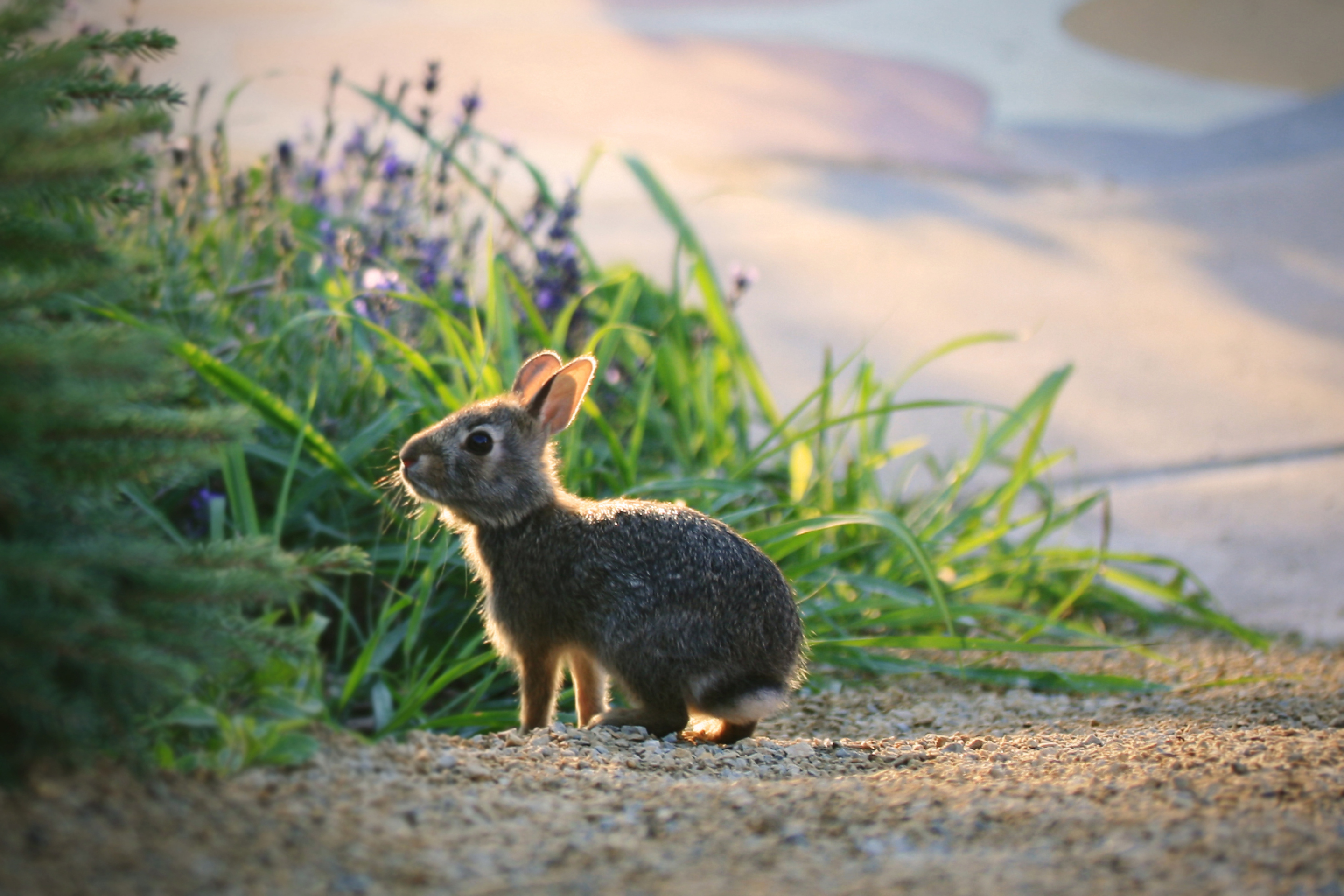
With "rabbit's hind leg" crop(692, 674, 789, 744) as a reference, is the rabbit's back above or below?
above

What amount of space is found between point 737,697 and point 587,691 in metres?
0.51

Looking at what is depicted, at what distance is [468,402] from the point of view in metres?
3.44

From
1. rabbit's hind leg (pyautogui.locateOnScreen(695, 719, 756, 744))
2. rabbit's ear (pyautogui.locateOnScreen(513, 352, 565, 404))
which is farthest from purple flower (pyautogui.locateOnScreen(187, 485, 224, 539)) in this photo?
rabbit's hind leg (pyautogui.locateOnScreen(695, 719, 756, 744))

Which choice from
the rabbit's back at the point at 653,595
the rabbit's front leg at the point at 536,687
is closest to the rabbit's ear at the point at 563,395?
the rabbit's back at the point at 653,595

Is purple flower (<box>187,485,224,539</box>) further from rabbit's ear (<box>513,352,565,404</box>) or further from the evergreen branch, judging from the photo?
the evergreen branch

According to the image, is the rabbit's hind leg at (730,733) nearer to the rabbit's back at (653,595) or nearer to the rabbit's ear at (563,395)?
the rabbit's back at (653,595)

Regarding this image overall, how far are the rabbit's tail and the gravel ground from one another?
8 cm

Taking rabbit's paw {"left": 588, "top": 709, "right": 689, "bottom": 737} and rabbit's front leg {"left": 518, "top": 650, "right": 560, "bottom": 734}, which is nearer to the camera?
rabbit's paw {"left": 588, "top": 709, "right": 689, "bottom": 737}

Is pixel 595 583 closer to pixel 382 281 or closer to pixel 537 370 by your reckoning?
pixel 537 370

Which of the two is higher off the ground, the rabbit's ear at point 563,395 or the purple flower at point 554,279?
the purple flower at point 554,279

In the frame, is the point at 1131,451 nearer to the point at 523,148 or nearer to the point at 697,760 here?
the point at 697,760

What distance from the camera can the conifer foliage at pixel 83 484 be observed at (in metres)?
1.60

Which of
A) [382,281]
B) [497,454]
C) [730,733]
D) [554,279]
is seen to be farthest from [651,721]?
[554,279]

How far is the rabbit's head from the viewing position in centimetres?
289
